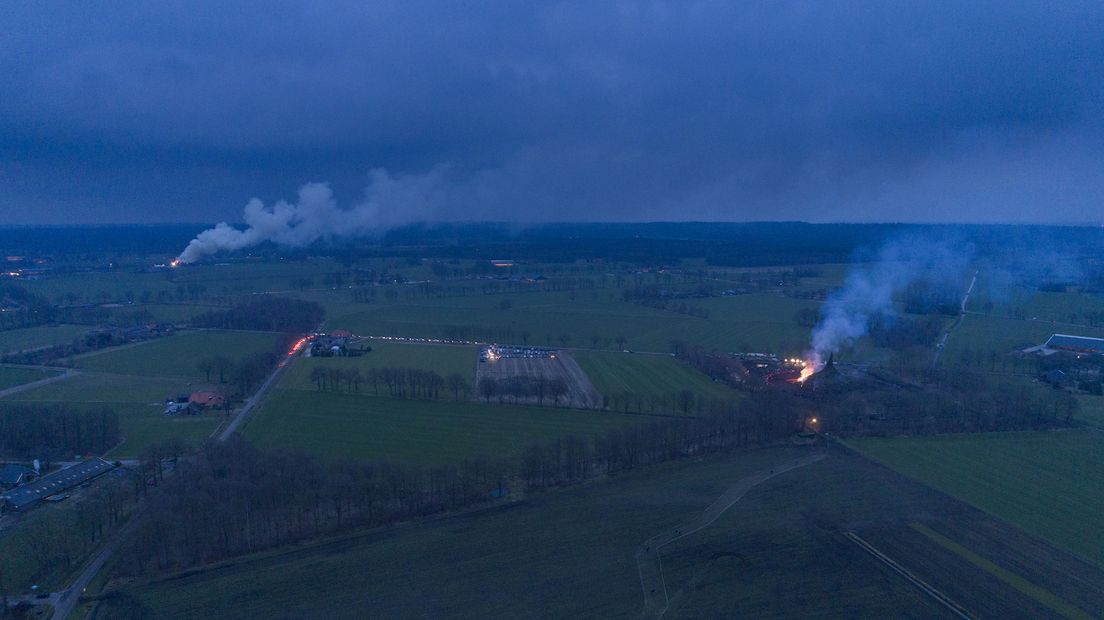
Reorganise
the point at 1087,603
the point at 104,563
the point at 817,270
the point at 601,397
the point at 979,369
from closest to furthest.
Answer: the point at 1087,603 → the point at 104,563 → the point at 601,397 → the point at 979,369 → the point at 817,270

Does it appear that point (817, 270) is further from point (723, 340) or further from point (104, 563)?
point (104, 563)

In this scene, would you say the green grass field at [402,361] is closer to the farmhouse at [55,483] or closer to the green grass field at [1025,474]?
the farmhouse at [55,483]

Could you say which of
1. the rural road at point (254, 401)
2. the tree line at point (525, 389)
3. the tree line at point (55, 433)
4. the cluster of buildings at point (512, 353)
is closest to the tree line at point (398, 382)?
the tree line at point (525, 389)

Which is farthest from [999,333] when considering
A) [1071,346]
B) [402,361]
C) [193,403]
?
[193,403]

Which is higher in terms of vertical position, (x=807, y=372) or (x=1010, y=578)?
(x=807, y=372)

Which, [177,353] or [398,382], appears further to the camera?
[177,353]

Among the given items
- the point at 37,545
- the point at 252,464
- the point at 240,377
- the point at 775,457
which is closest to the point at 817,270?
the point at 775,457

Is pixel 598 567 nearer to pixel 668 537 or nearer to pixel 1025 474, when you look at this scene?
pixel 668 537
